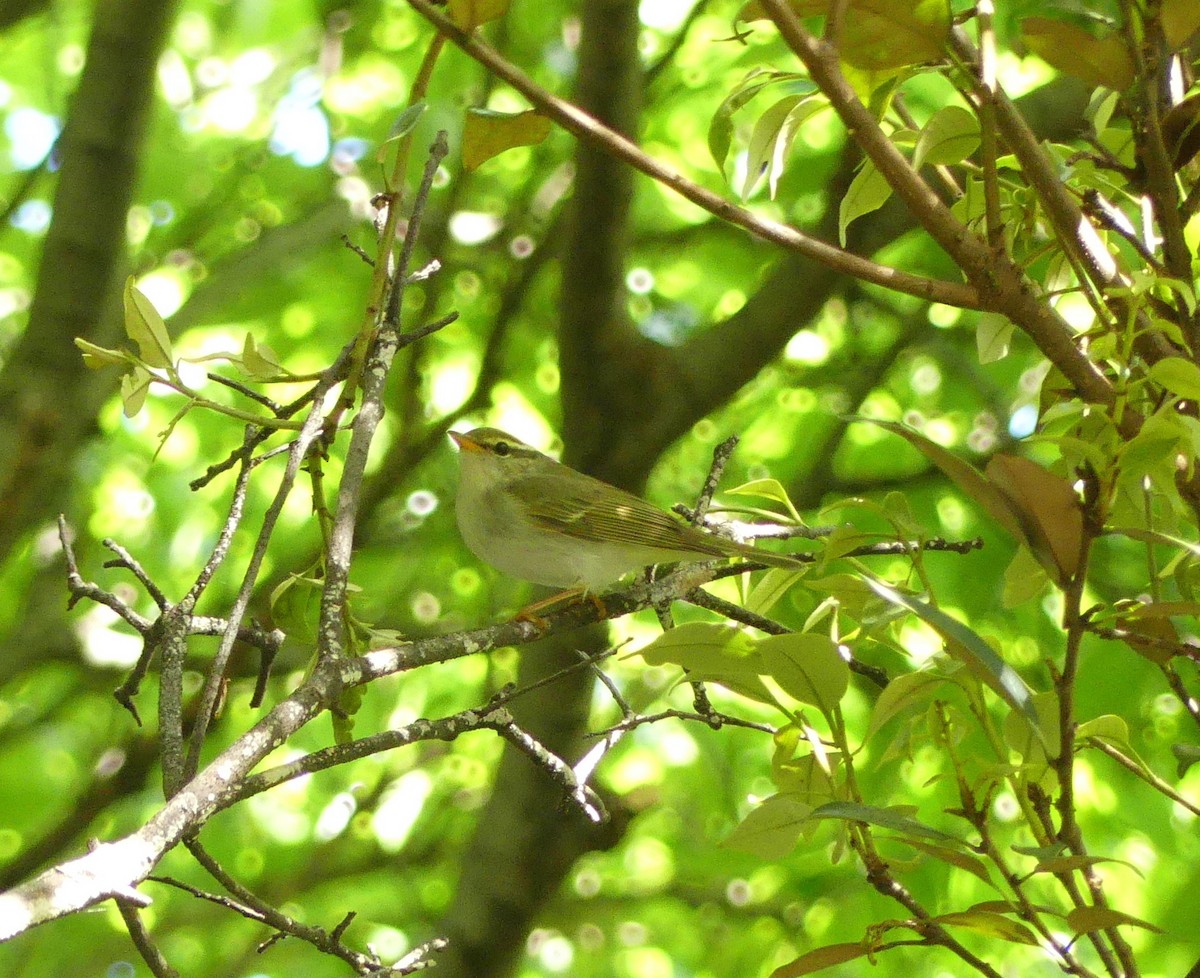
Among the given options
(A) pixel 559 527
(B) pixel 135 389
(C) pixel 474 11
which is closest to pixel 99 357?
(B) pixel 135 389

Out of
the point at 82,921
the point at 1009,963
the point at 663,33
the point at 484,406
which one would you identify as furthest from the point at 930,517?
the point at 82,921

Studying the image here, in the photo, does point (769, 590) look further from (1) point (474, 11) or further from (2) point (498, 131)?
(1) point (474, 11)

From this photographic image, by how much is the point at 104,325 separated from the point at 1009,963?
3786 millimetres

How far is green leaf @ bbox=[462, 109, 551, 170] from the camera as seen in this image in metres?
1.39

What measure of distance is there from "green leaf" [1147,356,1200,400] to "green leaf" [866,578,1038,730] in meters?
0.26

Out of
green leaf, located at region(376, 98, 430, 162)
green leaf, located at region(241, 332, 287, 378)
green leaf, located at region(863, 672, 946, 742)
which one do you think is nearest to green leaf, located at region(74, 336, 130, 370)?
green leaf, located at region(241, 332, 287, 378)

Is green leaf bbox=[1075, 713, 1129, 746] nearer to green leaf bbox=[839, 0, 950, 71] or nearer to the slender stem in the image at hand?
the slender stem

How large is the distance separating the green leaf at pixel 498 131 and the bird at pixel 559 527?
1727 millimetres

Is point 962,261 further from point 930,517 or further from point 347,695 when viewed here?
point 930,517

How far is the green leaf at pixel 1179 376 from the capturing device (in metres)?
1.01

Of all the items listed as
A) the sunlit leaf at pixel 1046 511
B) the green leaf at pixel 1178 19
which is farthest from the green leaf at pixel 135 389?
the green leaf at pixel 1178 19

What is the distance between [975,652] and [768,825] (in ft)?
1.23

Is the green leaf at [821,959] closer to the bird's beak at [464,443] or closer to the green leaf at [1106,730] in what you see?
the green leaf at [1106,730]

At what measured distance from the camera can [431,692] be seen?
529 centimetres
